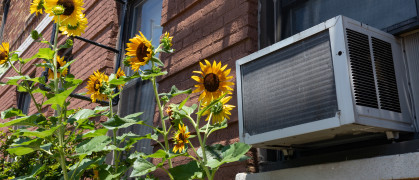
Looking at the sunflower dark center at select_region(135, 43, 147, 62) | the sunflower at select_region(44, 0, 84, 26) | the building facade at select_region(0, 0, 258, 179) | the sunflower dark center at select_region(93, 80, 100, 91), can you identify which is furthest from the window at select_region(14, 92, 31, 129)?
the sunflower dark center at select_region(135, 43, 147, 62)

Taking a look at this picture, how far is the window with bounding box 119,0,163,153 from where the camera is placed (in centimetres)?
412

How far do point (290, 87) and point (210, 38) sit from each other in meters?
1.32

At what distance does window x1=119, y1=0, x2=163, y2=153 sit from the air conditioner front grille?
1844mm

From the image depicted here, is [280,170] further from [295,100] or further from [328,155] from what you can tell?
[295,100]

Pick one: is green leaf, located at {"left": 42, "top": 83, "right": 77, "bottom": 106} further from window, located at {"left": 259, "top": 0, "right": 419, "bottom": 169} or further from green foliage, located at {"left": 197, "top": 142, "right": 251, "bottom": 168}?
window, located at {"left": 259, "top": 0, "right": 419, "bottom": 169}

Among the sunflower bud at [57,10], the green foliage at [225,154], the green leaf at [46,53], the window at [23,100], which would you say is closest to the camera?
the green foliage at [225,154]

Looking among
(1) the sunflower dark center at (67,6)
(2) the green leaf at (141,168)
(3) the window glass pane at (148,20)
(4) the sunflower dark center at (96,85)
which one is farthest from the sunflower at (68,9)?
(3) the window glass pane at (148,20)

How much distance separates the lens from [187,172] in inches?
77.7

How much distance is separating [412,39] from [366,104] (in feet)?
1.91

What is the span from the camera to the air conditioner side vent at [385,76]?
1930 mm

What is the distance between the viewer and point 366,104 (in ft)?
6.00

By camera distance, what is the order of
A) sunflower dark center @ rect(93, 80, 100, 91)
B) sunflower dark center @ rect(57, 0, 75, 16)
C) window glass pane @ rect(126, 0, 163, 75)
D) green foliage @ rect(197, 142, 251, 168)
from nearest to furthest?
green foliage @ rect(197, 142, 251, 168) < sunflower dark center @ rect(57, 0, 75, 16) < sunflower dark center @ rect(93, 80, 100, 91) < window glass pane @ rect(126, 0, 163, 75)

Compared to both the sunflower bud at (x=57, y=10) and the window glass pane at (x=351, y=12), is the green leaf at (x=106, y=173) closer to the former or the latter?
the sunflower bud at (x=57, y=10)

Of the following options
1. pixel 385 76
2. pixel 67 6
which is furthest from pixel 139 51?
pixel 385 76
